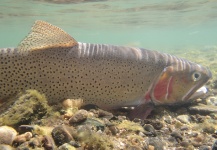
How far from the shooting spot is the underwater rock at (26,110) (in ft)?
8.56

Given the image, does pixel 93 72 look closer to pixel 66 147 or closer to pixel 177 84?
pixel 177 84

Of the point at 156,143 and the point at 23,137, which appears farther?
the point at 156,143

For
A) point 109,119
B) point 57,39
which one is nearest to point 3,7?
point 57,39

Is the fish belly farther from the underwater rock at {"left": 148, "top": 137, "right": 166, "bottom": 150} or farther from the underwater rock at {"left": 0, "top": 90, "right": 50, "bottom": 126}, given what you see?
the underwater rock at {"left": 148, "top": 137, "right": 166, "bottom": 150}

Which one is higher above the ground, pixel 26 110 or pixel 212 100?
pixel 26 110

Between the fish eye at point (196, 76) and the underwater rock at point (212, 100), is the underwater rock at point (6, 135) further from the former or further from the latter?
the underwater rock at point (212, 100)

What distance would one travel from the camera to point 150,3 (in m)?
21.2

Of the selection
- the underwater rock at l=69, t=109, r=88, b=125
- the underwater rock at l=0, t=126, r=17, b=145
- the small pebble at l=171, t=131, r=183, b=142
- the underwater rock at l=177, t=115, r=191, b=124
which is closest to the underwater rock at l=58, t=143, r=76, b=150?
the underwater rock at l=0, t=126, r=17, b=145

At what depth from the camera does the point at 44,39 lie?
3811 millimetres

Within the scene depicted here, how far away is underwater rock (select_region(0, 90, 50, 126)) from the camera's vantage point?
261cm

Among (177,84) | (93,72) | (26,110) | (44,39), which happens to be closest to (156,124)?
(177,84)

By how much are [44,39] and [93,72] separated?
1.03 m

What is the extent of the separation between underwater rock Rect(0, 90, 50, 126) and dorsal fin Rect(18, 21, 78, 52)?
2.95ft

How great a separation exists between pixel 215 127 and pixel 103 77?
2035 mm
